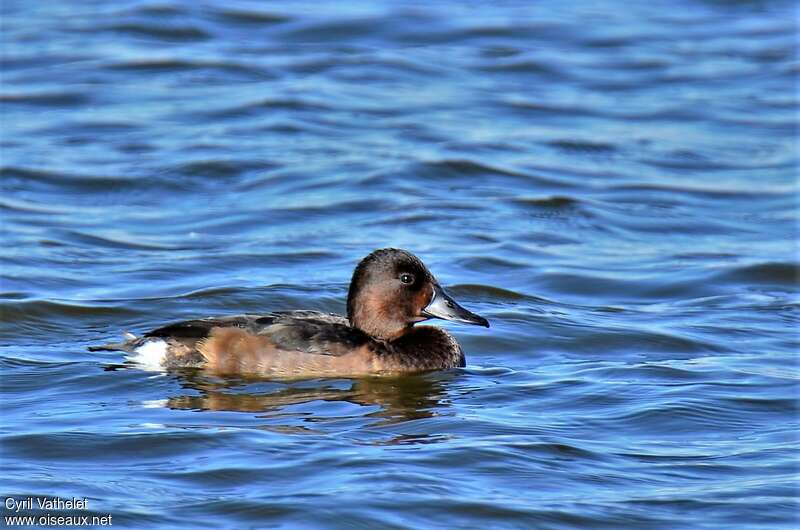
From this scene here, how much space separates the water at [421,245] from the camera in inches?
284

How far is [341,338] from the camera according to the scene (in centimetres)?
905

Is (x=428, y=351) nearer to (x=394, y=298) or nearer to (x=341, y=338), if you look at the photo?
(x=394, y=298)

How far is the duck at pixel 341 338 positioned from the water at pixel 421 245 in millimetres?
157

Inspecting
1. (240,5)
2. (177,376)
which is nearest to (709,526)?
(177,376)

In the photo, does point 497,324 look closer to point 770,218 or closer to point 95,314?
point 95,314

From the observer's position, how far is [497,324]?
10.3m

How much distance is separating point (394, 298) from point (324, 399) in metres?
1.05

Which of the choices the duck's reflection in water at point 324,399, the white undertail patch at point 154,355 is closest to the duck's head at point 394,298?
the duck's reflection in water at point 324,399

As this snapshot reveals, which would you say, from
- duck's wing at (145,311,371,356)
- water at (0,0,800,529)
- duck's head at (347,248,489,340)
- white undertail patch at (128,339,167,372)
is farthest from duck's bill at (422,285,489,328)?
white undertail patch at (128,339,167,372)

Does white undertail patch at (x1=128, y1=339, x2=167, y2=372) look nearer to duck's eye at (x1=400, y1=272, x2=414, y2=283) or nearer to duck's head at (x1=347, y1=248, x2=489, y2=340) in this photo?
duck's head at (x1=347, y1=248, x2=489, y2=340)

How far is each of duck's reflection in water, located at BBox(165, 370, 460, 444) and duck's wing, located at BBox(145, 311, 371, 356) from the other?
0.66ft

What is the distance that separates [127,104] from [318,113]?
2038 millimetres

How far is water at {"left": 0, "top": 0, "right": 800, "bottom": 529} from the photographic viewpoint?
23.7 feet

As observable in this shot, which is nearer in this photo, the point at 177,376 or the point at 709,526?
the point at 709,526
